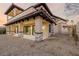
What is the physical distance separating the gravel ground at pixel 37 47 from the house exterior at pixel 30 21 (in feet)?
0.42

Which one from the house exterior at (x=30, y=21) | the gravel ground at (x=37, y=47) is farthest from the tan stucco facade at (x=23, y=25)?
the gravel ground at (x=37, y=47)

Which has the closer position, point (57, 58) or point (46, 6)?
point (57, 58)

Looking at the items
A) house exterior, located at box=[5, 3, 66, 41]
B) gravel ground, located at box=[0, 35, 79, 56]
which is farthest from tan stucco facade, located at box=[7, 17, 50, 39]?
gravel ground, located at box=[0, 35, 79, 56]

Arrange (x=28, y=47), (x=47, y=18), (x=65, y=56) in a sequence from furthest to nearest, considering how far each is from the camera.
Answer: (x=47, y=18)
(x=28, y=47)
(x=65, y=56)

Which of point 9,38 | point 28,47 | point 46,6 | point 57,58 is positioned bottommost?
point 57,58

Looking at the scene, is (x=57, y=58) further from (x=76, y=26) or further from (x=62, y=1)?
(x=62, y=1)

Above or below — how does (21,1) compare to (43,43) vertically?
above

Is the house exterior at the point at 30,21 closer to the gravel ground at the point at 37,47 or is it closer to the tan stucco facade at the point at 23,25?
the tan stucco facade at the point at 23,25

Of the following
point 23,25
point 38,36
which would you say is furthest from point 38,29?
point 23,25

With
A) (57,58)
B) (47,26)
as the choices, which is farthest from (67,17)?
(57,58)

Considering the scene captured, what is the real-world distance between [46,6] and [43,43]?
29.5 inches

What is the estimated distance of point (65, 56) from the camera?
247 cm

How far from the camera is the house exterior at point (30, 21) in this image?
2.71 metres

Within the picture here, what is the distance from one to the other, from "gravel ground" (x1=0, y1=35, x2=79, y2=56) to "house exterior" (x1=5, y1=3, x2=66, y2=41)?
5.0 inches
